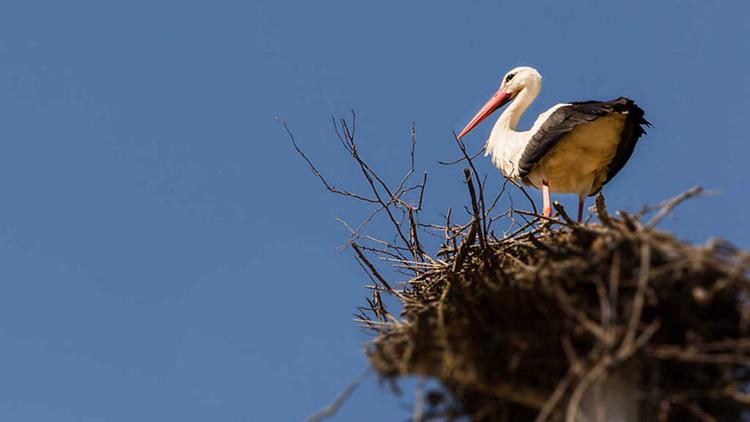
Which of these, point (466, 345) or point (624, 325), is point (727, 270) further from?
point (466, 345)

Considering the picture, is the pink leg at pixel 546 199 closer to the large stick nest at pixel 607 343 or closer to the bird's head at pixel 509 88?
the bird's head at pixel 509 88

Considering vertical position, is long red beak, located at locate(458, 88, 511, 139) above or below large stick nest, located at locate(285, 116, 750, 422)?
above

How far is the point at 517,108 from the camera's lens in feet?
29.1

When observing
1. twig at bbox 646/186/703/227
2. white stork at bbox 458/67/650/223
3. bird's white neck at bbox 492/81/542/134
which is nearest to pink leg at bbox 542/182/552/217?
white stork at bbox 458/67/650/223

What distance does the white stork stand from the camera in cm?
739

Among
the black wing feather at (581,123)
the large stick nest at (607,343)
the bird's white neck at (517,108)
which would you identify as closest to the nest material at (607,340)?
the large stick nest at (607,343)

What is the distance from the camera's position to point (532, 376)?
384 cm

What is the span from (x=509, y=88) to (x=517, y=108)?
0.38 meters

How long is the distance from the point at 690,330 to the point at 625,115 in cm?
373

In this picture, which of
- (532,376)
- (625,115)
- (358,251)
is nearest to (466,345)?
(532,376)

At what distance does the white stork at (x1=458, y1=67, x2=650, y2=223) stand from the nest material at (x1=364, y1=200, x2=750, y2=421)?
3.42 m

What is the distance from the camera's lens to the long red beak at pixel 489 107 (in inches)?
363

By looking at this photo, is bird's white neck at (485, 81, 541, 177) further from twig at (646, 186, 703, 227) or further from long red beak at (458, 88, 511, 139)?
twig at (646, 186, 703, 227)

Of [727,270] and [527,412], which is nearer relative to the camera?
[727,270]
